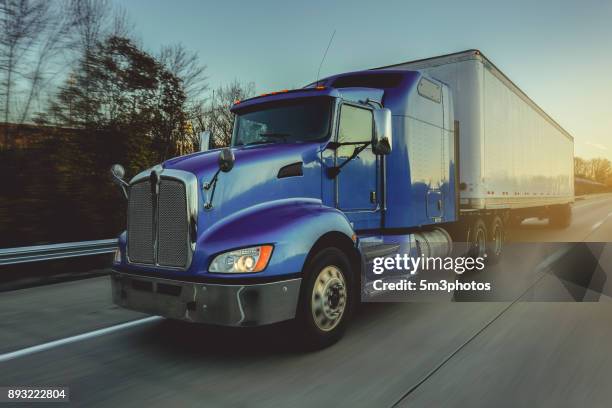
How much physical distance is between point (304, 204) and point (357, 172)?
45.7 inches

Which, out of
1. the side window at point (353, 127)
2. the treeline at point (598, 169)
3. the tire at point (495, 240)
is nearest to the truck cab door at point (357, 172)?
the side window at point (353, 127)

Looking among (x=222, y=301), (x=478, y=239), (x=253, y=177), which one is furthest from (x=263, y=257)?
(x=478, y=239)

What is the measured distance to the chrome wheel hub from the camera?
4482 millimetres

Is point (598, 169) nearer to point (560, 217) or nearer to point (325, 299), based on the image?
point (560, 217)

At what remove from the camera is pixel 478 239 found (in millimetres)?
9305

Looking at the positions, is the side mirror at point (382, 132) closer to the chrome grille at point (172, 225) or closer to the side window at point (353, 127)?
the side window at point (353, 127)

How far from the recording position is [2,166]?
28.7 feet

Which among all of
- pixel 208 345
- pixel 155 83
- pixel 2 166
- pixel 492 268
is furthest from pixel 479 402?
pixel 155 83

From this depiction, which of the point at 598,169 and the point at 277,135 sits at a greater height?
the point at 598,169

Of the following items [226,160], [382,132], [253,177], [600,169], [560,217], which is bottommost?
[560,217]

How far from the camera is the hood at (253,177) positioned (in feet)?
13.8

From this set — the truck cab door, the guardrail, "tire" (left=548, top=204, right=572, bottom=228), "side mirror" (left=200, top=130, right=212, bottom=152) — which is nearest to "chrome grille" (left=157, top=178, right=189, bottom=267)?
the truck cab door

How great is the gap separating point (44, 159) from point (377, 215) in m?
6.87

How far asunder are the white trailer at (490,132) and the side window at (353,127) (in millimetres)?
3666
